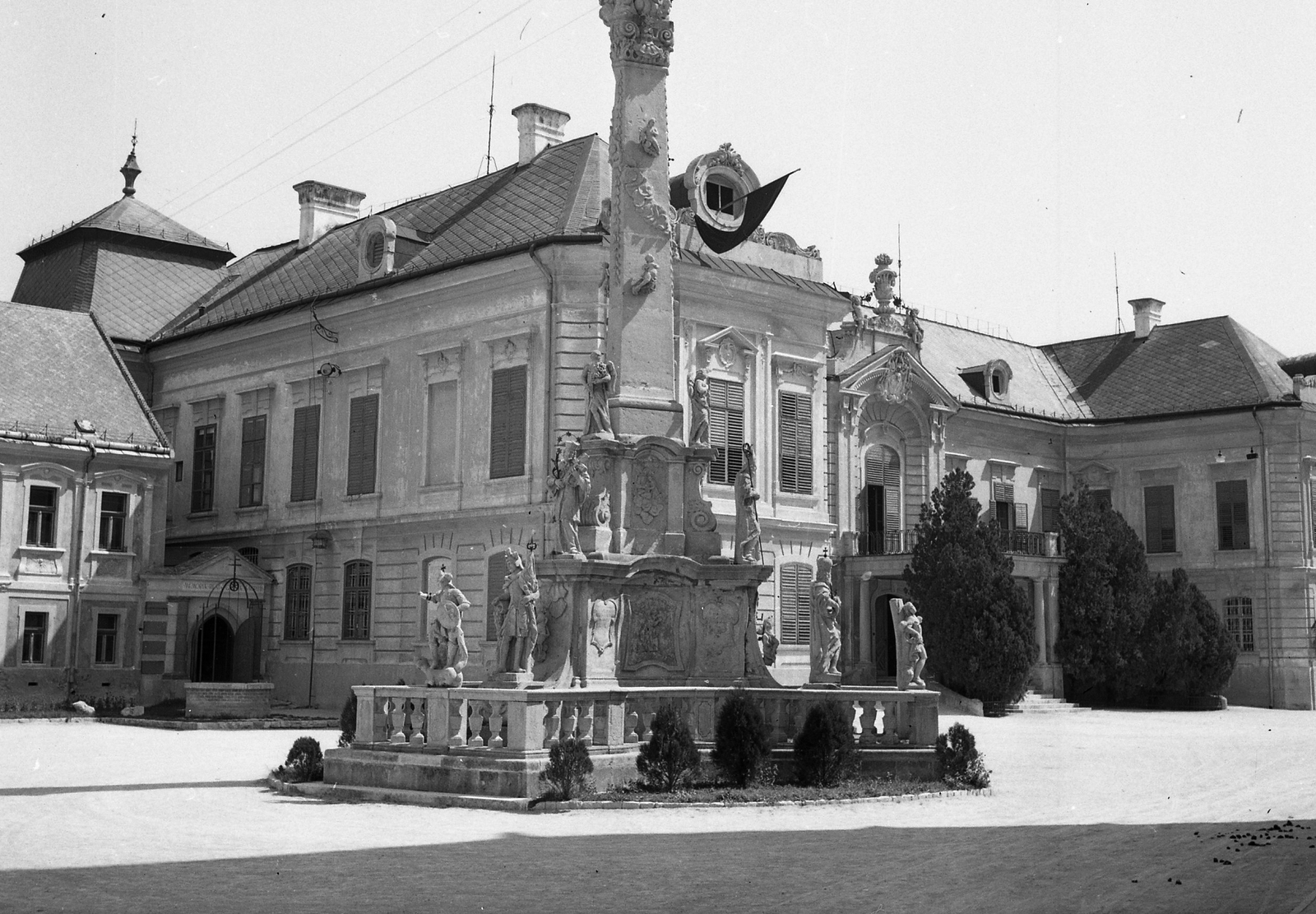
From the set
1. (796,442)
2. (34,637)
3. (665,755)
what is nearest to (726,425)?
(796,442)

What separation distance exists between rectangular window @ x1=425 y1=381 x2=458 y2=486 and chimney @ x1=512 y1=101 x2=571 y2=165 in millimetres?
7210

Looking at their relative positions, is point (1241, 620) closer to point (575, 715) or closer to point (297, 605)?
point (297, 605)

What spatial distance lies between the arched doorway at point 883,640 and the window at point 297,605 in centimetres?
1495

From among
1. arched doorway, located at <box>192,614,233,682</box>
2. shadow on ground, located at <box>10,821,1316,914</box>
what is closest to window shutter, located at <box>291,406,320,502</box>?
arched doorway, located at <box>192,614,233,682</box>

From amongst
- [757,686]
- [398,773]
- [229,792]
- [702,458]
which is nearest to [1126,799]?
[757,686]

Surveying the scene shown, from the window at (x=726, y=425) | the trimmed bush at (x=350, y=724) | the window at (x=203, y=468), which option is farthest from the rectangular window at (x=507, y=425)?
the trimmed bush at (x=350, y=724)

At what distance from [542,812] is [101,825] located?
4.07 meters

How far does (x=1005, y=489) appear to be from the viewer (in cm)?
4853

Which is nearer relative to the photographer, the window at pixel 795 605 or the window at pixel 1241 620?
the window at pixel 795 605

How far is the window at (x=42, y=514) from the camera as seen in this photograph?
37.4 m

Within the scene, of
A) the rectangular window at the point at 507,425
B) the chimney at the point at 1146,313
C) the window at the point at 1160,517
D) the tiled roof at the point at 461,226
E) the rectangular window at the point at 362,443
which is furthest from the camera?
the chimney at the point at 1146,313

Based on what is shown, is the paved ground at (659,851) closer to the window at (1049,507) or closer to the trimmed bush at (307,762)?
the trimmed bush at (307,762)

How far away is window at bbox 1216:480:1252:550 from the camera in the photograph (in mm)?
47250

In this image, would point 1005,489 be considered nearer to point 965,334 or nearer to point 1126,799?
point 965,334
